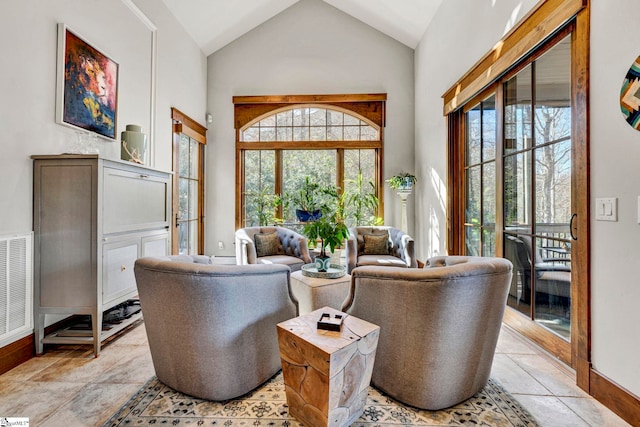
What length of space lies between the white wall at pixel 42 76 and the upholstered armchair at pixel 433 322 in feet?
7.74

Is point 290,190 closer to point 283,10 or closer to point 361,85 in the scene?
point 361,85

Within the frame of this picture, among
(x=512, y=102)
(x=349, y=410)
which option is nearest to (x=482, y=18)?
(x=512, y=102)

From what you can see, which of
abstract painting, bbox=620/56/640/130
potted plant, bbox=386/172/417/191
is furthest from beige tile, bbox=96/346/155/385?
potted plant, bbox=386/172/417/191

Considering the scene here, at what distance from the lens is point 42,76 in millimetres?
2281

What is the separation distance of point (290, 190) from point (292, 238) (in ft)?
5.10

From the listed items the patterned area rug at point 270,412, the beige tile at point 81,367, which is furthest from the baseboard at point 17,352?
the patterned area rug at point 270,412

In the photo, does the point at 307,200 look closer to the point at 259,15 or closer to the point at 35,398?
the point at 259,15

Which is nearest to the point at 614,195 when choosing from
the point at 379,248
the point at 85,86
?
the point at 379,248

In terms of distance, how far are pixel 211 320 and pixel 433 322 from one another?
1087 mm

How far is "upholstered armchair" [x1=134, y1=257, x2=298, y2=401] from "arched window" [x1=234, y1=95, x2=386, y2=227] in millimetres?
3617

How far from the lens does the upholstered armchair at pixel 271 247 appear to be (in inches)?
144

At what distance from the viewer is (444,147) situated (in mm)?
3932

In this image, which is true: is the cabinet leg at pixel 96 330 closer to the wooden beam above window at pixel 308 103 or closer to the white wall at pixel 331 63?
the wooden beam above window at pixel 308 103

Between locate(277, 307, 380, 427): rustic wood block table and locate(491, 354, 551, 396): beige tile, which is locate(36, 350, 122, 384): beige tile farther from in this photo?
locate(491, 354, 551, 396): beige tile
